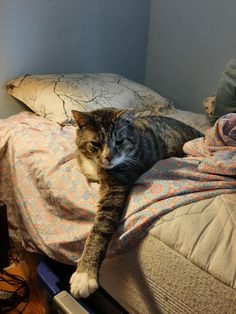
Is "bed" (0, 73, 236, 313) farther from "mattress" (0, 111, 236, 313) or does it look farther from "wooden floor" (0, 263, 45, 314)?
"wooden floor" (0, 263, 45, 314)

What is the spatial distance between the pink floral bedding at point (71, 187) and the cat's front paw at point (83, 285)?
0.29 ft

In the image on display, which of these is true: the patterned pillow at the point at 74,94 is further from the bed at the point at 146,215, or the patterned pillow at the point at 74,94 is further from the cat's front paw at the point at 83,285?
the cat's front paw at the point at 83,285

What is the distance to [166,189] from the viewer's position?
33.5 inches

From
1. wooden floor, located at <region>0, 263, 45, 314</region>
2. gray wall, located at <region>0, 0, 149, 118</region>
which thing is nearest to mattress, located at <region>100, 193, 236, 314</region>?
wooden floor, located at <region>0, 263, 45, 314</region>

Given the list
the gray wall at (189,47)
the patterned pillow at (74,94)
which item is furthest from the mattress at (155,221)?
the gray wall at (189,47)

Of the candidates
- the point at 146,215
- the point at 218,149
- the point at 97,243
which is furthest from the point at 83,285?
the point at 218,149

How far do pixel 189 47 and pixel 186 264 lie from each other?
176 centimetres

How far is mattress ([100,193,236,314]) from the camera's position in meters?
0.65

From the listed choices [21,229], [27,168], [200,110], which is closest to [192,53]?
[200,110]

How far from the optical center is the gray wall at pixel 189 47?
1938mm

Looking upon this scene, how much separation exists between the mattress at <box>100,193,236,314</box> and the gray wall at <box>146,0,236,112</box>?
1408mm

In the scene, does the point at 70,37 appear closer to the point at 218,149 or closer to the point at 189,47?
the point at 189,47

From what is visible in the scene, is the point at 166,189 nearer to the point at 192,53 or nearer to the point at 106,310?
the point at 106,310

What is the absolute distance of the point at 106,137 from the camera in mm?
979
